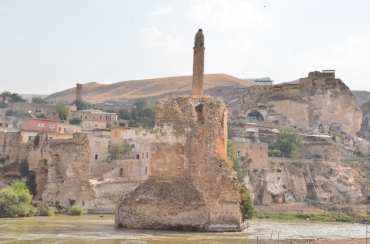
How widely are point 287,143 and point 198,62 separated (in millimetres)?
28907

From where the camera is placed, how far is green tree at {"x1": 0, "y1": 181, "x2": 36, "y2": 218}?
126 ft

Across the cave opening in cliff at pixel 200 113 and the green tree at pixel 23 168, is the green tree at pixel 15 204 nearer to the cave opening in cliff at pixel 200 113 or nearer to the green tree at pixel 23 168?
the green tree at pixel 23 168

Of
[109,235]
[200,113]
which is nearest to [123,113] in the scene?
[200,113]

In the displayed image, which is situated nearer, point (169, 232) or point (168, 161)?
point (169, 232)

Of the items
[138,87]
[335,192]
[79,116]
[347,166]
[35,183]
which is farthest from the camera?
[138,87]

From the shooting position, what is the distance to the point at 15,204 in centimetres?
3881

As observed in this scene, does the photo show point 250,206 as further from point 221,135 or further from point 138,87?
point 138,87

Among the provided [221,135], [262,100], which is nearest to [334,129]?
[262,100]

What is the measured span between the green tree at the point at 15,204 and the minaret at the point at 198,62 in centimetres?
1257

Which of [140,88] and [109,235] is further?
[140,88]

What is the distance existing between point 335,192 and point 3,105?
4081 cm

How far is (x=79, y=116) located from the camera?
71.6 metres

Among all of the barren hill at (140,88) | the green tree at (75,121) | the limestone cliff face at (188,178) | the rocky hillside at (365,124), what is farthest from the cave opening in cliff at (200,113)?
the barren hill at (140,88)

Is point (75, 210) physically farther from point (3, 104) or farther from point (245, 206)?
point (3, 104)
